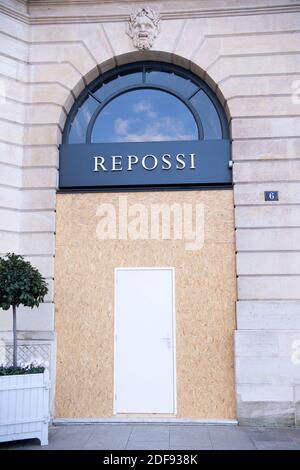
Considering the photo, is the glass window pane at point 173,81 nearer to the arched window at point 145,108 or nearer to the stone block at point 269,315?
the arched window at point 145,108

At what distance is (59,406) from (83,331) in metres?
1.25

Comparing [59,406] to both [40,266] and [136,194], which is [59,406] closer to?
[40,266]

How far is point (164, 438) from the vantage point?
6.30 meters

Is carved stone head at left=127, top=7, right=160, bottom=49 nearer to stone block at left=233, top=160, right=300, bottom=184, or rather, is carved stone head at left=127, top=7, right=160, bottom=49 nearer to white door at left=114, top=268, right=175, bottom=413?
stone block at left=233, top=160, right=300, bottom=184

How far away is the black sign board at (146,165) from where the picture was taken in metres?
7.85

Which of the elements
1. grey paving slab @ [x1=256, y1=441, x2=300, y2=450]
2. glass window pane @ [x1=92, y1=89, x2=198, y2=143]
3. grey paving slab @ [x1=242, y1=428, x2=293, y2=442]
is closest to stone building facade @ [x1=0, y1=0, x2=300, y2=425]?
grey paving slab @ [x1=242, y1=428, x2=293, y2=442]

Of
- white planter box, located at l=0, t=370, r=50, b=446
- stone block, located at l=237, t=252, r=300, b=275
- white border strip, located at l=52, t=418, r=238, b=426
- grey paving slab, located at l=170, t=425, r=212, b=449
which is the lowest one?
grey paving slab, located at l=170, t=425, r=212, b=449

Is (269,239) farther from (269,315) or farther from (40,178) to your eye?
(40,178)

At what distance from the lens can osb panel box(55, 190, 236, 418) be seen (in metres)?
7.34

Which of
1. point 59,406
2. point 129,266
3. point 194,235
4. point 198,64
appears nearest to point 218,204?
point 194,235

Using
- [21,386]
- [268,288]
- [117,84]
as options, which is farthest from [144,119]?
[21,386]

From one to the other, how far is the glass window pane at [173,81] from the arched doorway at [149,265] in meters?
0.13

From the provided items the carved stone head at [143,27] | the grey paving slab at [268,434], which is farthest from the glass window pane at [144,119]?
the grey paving slab at [268,434]

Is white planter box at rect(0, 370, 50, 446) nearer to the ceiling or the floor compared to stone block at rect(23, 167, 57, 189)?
nearer to the floor
